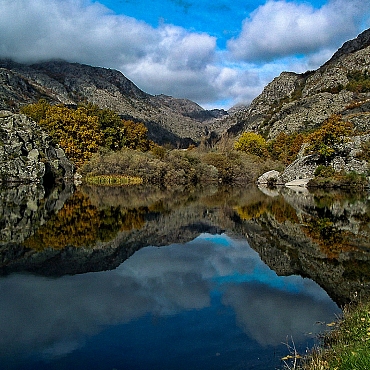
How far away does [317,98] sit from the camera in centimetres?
13350

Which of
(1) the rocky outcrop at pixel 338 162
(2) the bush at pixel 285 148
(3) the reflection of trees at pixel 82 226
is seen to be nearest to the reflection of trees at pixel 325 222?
(3) the reflection of trees at pixel 82 226

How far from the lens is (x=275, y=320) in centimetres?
931

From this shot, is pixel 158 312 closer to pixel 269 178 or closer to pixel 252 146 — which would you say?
pixel 269 178

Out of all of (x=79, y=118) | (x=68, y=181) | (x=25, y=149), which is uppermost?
(x=79, y=118)

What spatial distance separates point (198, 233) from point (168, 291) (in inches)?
426

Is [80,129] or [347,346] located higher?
[80,129]

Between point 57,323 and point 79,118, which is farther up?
point 79,118

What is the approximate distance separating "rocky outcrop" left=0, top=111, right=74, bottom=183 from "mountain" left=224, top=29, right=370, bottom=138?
2722 inches

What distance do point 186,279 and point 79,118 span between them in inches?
2875

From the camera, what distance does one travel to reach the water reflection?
296 inches

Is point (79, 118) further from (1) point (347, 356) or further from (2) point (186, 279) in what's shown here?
(1) point (347, 356)

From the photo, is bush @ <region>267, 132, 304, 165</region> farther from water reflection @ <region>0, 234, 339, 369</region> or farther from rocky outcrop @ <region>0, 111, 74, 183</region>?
water reflection @ <region>0, 234, 339, 369</region>

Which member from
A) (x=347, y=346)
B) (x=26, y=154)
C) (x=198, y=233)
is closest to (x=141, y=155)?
(x=26, y=154)

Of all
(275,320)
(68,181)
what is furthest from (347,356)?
(68,181)
